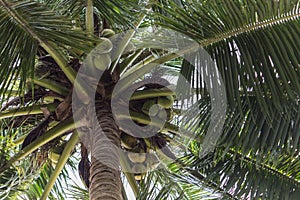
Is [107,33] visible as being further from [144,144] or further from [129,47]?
[144,144]

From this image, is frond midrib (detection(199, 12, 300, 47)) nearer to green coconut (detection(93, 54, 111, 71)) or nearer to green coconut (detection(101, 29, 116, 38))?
green coconut (detection(93, 54, 111, 71))

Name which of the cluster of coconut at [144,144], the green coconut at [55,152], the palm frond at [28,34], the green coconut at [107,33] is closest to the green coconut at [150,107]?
the cluster of coconut at [144,144]

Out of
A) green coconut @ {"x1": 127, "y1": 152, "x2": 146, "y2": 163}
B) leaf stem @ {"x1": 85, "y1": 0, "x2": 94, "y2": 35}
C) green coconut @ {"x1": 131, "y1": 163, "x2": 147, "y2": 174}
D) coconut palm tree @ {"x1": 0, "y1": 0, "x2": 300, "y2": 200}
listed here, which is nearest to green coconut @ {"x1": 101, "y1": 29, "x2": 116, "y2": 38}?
coconut palm tree @ {"x1": 0, "y1": 0, "x2": 300, "y2": 200}

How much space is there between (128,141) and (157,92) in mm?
416

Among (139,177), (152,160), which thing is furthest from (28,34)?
(139,177)

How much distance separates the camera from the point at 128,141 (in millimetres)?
3854

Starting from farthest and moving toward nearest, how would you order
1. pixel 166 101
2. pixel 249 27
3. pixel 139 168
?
pixel 139 168, pixel 166 101, pixel 249 27

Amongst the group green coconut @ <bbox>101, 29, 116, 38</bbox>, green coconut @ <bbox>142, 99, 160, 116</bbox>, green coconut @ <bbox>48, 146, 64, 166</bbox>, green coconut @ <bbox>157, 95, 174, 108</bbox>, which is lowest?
green coconut @ <bbox>48, 146, 64, 166</bbox>

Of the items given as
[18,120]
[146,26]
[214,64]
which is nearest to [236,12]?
[214,64]

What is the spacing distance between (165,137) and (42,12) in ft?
5.01

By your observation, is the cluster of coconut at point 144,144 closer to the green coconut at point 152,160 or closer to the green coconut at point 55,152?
the green coconut at point 152,160

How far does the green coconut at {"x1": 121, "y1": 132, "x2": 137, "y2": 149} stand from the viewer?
3842 mm

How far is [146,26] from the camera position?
4.59 meters

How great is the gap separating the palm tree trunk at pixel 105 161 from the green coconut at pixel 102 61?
289mm
